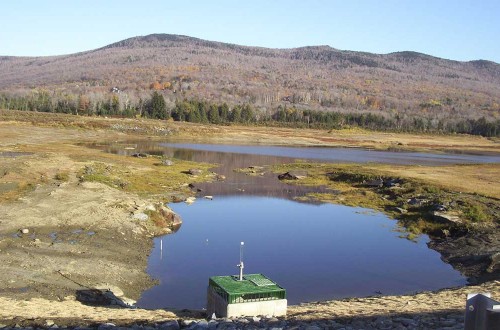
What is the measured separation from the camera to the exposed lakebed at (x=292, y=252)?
78.7 feet

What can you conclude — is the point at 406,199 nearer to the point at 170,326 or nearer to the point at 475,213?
the point at 475,213

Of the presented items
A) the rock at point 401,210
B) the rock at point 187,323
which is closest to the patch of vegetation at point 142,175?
the rock at point 401,210

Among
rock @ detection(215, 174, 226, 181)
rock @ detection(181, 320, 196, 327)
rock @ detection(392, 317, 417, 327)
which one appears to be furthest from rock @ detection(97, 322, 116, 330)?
rock @ detection(215, 174, 226, 181)

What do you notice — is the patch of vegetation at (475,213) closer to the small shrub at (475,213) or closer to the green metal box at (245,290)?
the small shrub at (475,213)

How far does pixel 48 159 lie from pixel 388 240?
35.3m

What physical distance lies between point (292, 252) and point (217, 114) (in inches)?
5206

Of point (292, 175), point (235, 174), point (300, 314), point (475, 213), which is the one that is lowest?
point (235, 174)

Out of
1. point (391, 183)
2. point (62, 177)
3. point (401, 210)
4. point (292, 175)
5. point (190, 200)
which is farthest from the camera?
point (292, 175)

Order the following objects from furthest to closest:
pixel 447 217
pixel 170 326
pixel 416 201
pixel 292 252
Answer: pixel 416 201 → pixel 447 217 → pixel 292 252 → pixel 170 326

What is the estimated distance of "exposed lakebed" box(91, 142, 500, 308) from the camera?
24.0 meters

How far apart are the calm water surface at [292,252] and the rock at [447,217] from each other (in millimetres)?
2756

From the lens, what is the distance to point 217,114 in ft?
525

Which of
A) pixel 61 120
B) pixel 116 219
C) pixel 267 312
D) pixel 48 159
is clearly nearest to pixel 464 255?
pixel 267 312

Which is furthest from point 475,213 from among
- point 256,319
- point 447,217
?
point 256,319
